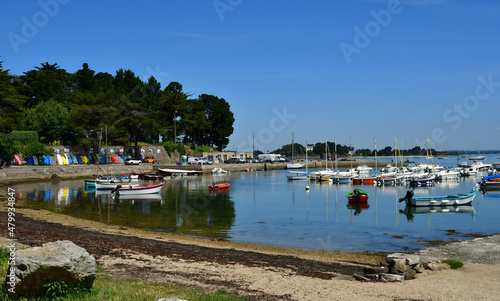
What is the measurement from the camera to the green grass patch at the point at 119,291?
8477 millimetres

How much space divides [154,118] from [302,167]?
51.3 meters

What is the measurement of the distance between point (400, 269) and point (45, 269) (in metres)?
12.1

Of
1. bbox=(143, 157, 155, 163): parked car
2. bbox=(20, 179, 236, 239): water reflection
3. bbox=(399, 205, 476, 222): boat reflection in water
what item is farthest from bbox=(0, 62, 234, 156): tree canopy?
bbox=(399, 205, 476, 222): boat reflection in water

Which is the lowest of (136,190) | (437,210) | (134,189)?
(437,210)

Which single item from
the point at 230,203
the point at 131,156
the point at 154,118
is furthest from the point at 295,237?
the point at 154,118

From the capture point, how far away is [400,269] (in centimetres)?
1557

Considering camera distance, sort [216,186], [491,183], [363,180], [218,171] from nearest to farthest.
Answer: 1. [216,186]
2. [491,183]
3. [363,180]
4. [218,171]

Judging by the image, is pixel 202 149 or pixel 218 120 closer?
pixel 202 149

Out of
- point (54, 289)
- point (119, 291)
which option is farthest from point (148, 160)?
point (54, 289)

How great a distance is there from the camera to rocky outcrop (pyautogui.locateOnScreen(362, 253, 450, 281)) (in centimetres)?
1480

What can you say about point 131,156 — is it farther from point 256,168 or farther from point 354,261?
point 354,261

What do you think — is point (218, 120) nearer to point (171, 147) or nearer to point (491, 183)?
point (171, 147)

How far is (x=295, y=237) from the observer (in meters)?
27.6

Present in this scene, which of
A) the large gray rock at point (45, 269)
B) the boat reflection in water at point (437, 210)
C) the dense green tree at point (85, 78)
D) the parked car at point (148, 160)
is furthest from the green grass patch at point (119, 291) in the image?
the dense green tree at point (85, 78)
